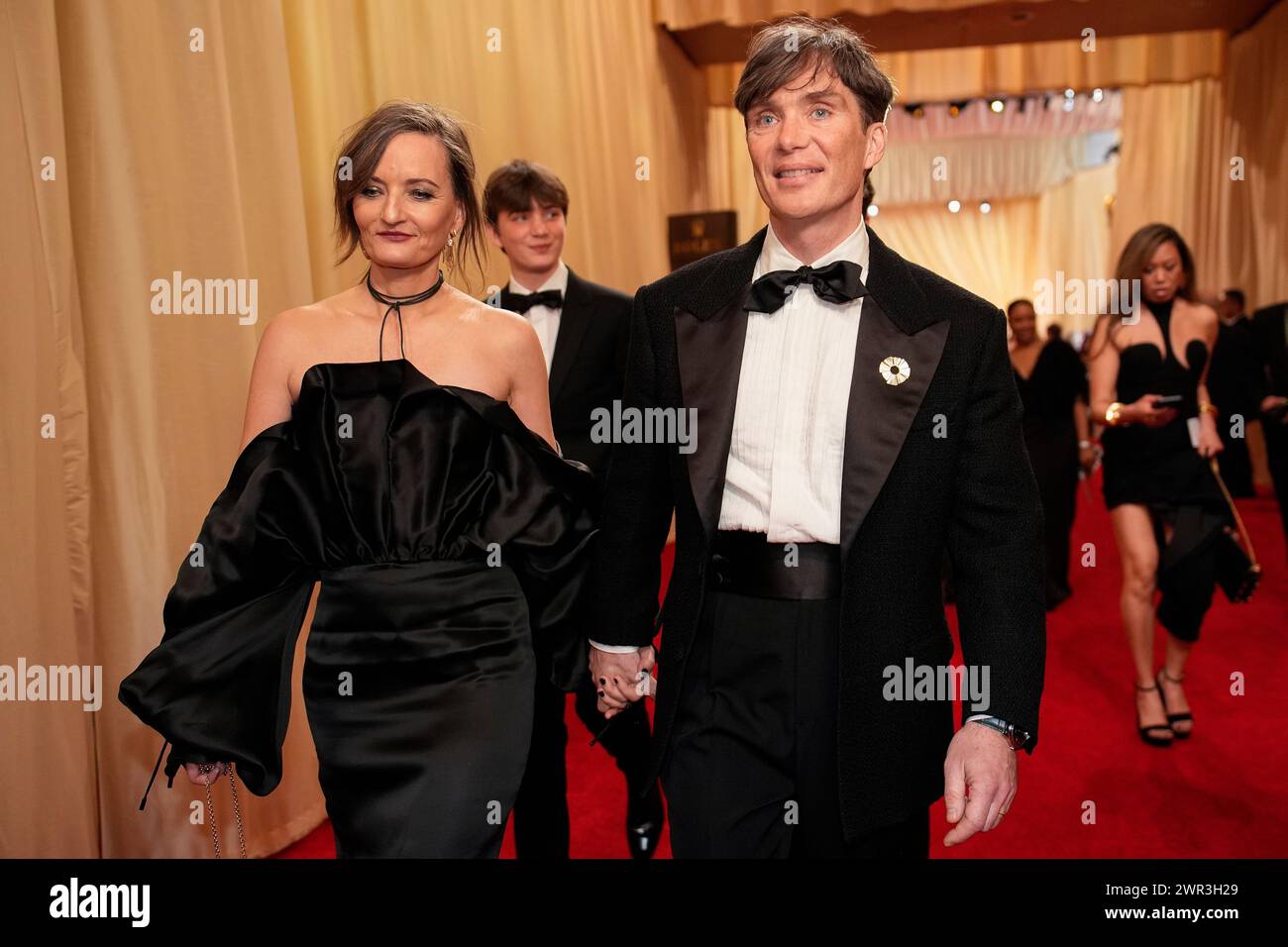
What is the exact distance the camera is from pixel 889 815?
199 cm

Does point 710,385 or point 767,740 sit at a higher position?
point 710,385

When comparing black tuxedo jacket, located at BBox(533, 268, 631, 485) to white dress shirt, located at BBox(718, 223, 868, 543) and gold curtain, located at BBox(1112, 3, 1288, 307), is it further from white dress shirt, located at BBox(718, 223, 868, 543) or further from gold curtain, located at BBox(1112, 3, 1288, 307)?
gold curtain, located at BBox(1112, 3, 1288, 307)

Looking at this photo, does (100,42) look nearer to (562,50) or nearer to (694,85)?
(562,50)

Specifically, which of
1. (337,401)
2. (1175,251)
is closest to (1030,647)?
(337,401)

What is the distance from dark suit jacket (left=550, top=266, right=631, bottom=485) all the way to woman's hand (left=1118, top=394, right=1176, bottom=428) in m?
2.02

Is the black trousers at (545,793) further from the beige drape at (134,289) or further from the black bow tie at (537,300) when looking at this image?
the black bow tie at (537,300)

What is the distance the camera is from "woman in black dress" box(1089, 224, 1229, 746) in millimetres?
4535

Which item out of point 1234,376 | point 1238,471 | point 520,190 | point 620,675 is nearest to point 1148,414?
point 1234,376

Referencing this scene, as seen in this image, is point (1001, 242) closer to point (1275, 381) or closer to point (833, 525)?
point (1275, 381)

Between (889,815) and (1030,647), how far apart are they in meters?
0.36

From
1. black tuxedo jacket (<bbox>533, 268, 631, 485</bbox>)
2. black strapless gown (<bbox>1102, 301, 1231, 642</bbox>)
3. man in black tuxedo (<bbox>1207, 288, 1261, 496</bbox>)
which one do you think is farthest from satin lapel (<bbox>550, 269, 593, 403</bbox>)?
man in black tuxedo (<bbox>1207, 288, 1261, 496</bbox>)

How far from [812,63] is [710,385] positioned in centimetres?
56

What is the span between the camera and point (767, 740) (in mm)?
2023

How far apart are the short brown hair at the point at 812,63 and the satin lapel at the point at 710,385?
0.35 meters
